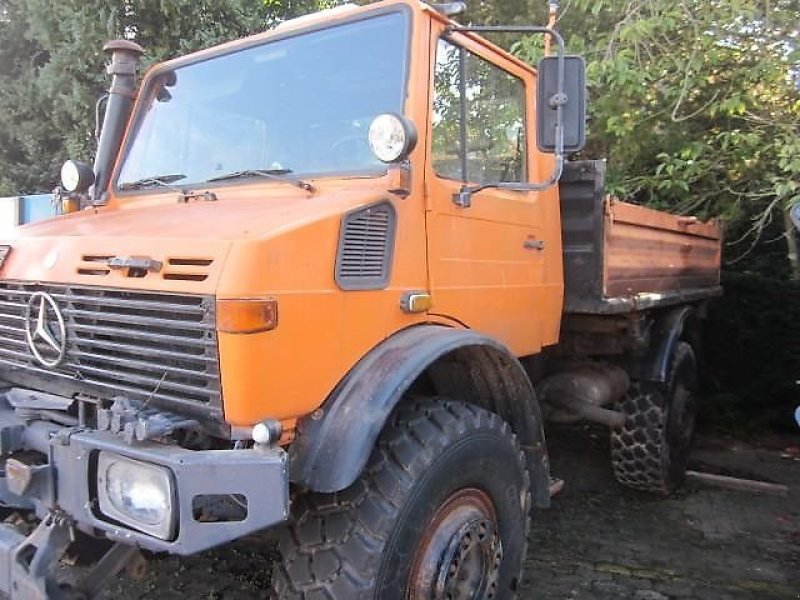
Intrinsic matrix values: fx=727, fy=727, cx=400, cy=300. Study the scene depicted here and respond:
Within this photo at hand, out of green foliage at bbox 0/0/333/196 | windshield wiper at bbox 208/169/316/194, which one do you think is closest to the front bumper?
windshield wiper at bbox 208/169/316/194

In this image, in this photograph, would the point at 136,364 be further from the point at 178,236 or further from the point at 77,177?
the point at 77,177

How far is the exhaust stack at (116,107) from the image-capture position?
142 inches

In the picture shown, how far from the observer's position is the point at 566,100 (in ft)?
9.18

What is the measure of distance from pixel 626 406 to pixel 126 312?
3641 mm

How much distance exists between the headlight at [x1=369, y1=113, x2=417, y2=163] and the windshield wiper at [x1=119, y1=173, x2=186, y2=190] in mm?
1098

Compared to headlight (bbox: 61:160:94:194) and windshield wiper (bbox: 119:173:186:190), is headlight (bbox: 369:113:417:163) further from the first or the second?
headlight (bbox: 61:160:94:194)

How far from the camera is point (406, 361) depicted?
243 centimetres

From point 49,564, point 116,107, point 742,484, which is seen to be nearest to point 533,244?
point 116,107

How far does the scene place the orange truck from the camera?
6.95 ft

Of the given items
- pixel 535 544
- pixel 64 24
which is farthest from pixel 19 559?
pixel 64 24

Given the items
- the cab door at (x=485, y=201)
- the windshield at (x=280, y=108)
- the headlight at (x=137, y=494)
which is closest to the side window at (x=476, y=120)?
the cab door at (x=485, y=201)

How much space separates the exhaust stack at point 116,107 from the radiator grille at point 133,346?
1.09 m

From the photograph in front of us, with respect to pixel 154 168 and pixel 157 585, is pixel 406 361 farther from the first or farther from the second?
pixel 157 585

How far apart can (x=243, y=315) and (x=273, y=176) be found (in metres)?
0.95
